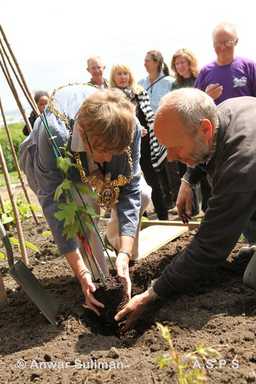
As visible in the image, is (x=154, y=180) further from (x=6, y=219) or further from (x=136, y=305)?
(x=136, y=305)

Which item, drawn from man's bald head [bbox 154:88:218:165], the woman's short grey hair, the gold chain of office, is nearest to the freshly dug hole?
the gold chain of office

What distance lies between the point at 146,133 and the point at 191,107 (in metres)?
2.97

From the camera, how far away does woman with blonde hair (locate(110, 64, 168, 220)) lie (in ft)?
17.4

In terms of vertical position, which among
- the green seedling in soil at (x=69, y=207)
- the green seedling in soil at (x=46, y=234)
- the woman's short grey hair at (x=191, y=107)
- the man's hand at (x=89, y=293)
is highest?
the woman's short grey hair at (x=191, y=107)

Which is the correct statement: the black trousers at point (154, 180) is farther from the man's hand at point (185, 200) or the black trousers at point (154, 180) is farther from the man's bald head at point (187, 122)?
the man's bald head at point (187, 122)

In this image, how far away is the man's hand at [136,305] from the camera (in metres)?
2.74

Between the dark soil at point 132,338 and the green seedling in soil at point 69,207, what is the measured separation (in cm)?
51

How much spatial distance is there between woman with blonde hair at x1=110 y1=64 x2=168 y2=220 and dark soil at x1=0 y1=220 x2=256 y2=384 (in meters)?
1.83

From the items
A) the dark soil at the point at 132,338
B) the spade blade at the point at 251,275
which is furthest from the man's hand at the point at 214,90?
the spade blade at the point at 251,275

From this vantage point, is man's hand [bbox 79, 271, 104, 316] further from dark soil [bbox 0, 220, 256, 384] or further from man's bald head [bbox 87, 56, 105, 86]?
man's bald head [bbox 87, 56, 105, 86]

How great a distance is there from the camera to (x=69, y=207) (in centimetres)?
284

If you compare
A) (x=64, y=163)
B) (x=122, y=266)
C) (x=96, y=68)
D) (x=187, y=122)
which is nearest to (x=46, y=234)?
(x=96, y=68)

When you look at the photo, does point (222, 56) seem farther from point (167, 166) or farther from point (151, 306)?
point (151, 306)

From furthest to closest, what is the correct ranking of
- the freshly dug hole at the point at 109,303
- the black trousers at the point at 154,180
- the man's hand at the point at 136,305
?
the black trousers at the point at 154,180, the freshly dug hole at the point at 109,303, the man's hand at the point at 136,305
